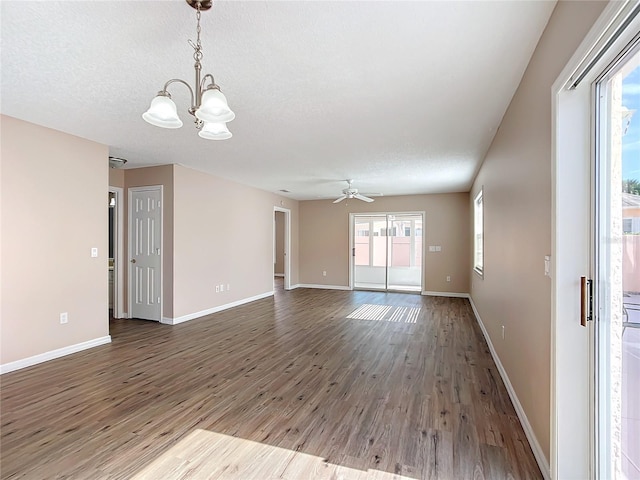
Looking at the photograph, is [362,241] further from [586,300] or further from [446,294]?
[586,300]

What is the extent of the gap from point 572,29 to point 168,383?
3.61m

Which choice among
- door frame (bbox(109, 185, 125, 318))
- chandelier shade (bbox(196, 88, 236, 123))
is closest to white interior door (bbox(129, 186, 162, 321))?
door frame (bbox(109, 185, 125, 318))

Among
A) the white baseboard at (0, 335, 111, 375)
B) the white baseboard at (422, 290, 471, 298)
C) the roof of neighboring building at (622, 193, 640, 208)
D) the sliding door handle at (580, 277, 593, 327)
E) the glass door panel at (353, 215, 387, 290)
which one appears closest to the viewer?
the roof of neighboring building at (622, 193, 640, 208)

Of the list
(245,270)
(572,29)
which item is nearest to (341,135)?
(572,29)

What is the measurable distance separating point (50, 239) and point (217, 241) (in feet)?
8.54

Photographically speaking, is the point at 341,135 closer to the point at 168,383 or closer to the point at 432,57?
the point at 432,57

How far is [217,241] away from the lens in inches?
228

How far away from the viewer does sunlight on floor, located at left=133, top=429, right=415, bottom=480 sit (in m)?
1.70

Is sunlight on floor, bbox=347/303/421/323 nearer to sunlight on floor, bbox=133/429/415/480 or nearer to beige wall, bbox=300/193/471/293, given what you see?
beige wall, bbox=300/193/471/293

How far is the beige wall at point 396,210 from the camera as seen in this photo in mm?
7418

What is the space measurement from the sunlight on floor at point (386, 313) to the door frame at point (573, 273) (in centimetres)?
361

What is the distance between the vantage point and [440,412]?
7.68ft

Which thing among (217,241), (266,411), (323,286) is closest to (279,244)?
(323,286)

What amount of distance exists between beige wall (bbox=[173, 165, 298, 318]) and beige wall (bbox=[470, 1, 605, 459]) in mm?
4407
